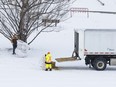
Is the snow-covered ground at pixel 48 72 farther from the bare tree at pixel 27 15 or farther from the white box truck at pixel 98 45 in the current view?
the bare tree at pixel 27 15

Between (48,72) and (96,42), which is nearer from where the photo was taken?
(48,72)

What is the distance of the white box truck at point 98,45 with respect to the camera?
24.9 meters

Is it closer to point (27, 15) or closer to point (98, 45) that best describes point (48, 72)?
→ point (98, 45)

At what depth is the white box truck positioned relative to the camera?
81.8 feet

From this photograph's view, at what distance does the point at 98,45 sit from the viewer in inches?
984

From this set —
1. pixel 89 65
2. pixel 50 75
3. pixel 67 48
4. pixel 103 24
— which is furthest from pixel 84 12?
pixel 50 75

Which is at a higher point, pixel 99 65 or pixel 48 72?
pixel 99 65

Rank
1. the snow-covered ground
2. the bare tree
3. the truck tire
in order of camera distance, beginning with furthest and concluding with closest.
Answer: the bare tree, the truck tire, the snow-covered ground

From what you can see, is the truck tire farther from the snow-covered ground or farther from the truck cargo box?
the truck cargo box

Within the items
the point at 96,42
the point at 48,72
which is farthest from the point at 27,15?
the point at 48,72

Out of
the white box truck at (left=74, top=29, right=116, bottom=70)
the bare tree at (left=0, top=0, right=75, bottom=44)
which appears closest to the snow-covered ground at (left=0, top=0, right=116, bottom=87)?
the white box truck at (left=74, top=29, right=116, bottom=70)

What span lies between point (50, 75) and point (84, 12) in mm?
40679

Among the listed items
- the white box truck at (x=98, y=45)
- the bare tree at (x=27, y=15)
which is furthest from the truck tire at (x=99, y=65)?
the bare tree at (x=27, y=15)

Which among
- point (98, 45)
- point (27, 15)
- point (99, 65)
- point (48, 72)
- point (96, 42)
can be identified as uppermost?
point (27, 15)
